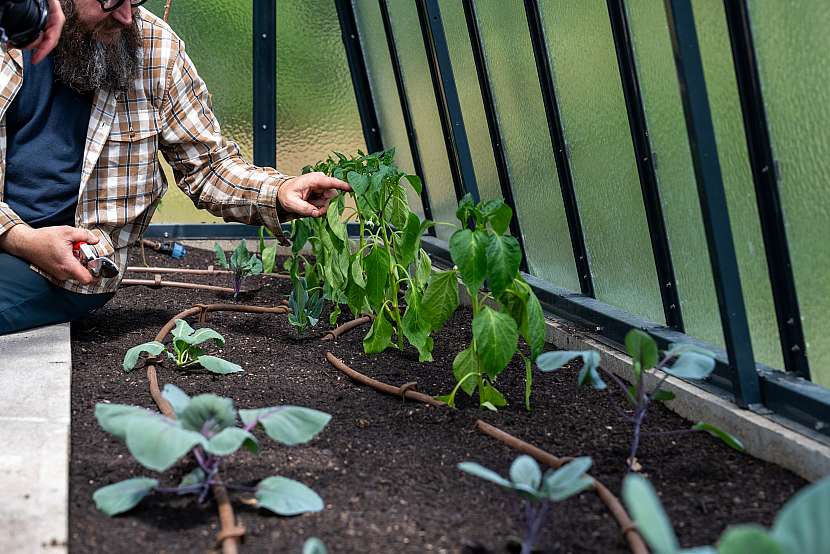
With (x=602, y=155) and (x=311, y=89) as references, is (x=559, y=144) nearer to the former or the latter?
(x=602, y=155)

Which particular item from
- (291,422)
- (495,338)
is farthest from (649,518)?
(495,338)

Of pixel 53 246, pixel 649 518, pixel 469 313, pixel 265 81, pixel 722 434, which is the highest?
pixel 265 81

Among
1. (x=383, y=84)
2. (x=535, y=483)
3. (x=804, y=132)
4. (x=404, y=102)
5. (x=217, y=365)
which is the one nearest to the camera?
(x=535, y=483)

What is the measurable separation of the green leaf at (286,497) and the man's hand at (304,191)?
1.49 m

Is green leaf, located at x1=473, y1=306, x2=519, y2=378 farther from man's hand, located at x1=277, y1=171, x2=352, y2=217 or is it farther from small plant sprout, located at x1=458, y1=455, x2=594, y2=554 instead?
man's hand, located at x1=277, y1=171, x2=352, y2=217

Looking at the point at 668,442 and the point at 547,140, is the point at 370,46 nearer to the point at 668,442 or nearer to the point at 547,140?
the point at 547,140

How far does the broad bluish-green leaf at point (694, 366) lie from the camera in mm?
2021

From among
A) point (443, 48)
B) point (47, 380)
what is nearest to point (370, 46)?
point (443, 48)

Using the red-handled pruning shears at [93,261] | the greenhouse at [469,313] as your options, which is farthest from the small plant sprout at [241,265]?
the red-handled pruning shears at [93,261]

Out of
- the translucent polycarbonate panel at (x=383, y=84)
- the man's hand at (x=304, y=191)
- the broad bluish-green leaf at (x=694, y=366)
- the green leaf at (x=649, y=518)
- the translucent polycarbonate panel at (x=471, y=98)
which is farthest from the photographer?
the translucent polycarbonate panel at (x=383, y=84)

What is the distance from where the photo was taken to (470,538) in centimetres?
180

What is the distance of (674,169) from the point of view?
9.45 feet

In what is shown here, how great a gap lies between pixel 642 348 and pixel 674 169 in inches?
38.8

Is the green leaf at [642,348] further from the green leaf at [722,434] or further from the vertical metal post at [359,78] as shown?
the vertical metal post at [359,78]
